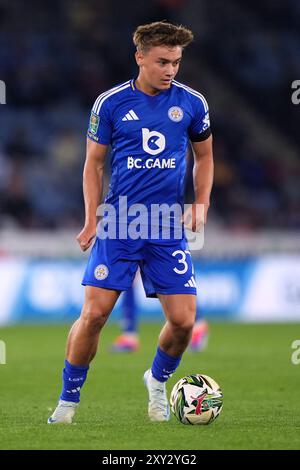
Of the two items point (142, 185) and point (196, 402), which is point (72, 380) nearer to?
point (196, 402)

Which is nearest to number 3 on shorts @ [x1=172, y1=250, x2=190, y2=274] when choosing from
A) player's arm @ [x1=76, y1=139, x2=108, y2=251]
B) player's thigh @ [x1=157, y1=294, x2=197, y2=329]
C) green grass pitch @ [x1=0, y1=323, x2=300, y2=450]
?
player's thigh @ [x1=157, y1=294, x2=197, y2=329]

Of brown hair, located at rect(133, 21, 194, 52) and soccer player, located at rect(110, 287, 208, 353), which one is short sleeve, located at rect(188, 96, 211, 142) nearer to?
brown hair, located at rect(133, 21, 194, 52)

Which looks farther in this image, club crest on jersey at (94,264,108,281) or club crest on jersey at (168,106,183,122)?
club crest on jersey at (168,106,183,122)

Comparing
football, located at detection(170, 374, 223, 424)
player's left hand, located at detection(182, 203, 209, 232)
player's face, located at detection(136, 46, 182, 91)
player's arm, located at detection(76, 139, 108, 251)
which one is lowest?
football, located at detection(170, 374, 223, 424)

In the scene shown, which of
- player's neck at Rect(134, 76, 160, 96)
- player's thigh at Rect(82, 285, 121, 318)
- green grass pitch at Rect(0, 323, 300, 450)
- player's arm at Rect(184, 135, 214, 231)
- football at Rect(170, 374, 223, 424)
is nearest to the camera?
green grass pitch at Rect(0, 323, 300, 450)

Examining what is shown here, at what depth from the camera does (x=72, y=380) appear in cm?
664

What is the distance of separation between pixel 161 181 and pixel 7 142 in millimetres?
13923

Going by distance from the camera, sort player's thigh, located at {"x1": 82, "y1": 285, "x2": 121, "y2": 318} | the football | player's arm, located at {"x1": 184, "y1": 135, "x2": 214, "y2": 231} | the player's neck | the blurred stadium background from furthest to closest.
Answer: the blurred stadium background
player's arm, located at {"x1": 184, "y1": 135, "x2": 214, "y2": 231}
the player's neck
the football
player's thigh, located at {"x1": 82, "y1": 285, "x2": 121, "y2": 318}

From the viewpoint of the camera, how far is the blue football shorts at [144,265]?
657cm

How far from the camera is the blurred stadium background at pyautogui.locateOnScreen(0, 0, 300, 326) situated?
55.4ft

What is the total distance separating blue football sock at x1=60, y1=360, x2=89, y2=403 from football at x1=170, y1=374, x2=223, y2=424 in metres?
0.61

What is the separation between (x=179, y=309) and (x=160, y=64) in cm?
149

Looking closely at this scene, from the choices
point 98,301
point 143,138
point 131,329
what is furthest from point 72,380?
point 131,329
